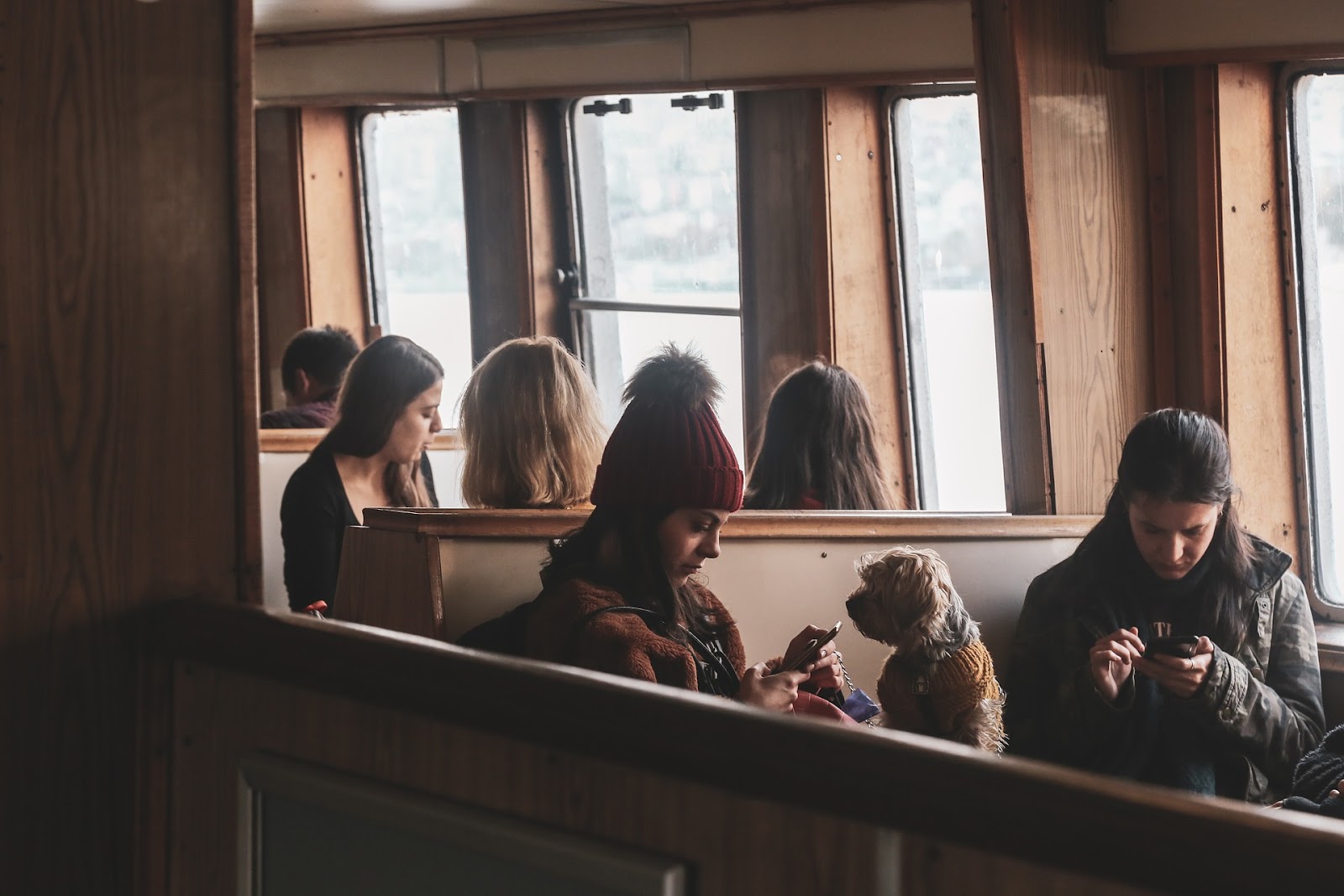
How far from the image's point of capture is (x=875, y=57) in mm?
4957

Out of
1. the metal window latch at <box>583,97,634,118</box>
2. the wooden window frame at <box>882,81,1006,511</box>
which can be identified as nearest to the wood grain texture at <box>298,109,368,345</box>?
the metal window latch at <box>583,97,634,118</box>

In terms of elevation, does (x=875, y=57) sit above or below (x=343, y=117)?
below

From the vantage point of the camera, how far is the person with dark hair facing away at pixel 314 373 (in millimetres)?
5816

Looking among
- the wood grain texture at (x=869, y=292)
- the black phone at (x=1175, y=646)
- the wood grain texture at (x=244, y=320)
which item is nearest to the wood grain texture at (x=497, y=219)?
the wood grain texture at (x=869, y=292)

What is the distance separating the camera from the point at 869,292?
5508mm

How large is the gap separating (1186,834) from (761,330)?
15.5ft

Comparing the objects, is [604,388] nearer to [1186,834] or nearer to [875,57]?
[875,57]

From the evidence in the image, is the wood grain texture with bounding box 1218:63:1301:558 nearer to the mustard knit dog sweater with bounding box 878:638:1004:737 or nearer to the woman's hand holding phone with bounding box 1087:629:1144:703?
the woman's hand holding phone with bounding box 1087:629:1144:703

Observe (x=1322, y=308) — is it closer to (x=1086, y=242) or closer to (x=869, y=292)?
(x=1086, y=242)

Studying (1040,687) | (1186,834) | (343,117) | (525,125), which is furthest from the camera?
(343,117)

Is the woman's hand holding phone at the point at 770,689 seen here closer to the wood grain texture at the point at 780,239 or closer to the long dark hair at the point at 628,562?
the long dark hair at the point at 628,562

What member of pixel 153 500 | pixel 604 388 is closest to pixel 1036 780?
pixel 153 500

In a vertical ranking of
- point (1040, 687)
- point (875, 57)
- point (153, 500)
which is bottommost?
point (1040, 687)

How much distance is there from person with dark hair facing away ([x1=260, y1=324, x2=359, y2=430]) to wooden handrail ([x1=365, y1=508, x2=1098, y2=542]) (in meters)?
2.47
